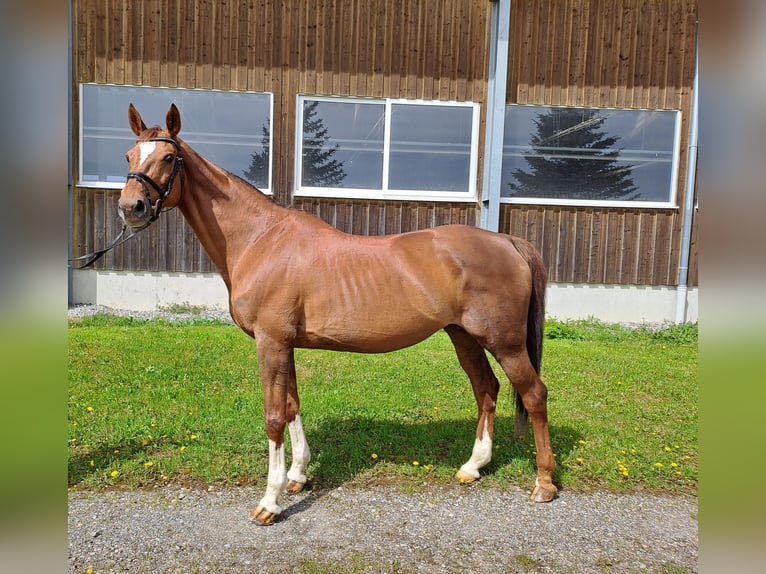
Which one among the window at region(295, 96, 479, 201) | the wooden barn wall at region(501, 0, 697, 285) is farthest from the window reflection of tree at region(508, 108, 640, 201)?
the window at region(295, 96, 479, 201)

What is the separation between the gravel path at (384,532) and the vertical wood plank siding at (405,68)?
589 centimetres

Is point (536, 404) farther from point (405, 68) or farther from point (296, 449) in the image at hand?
point (405, 68)

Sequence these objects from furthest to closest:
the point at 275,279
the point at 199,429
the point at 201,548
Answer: the point at 199,429 → the point at 275,279 → the point at 201,548

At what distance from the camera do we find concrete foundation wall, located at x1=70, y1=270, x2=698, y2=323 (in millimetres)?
8289

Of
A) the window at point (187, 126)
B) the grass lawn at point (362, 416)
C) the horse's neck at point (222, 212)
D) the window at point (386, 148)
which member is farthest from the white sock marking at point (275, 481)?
the window at point (187, 126)

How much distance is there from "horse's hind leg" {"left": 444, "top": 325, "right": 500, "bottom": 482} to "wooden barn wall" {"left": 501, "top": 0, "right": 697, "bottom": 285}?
5.52 m

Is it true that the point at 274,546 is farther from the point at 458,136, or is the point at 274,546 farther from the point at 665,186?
the point at 665,186

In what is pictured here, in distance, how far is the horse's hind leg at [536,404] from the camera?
10.2 feet

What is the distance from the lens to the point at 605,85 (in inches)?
335
